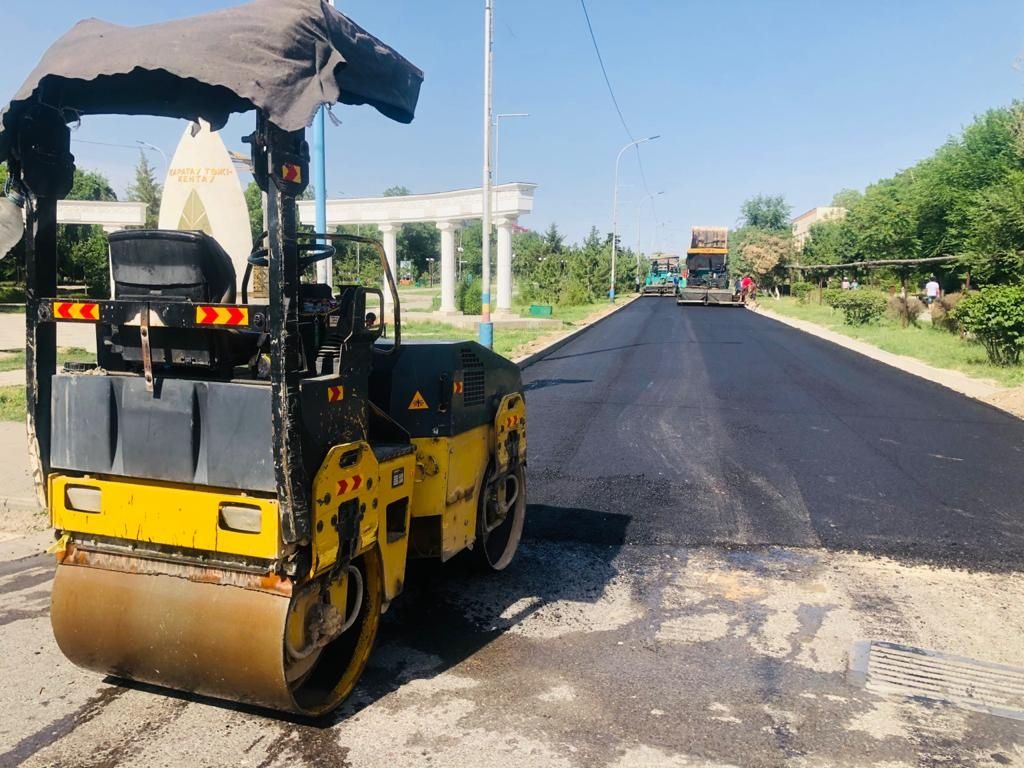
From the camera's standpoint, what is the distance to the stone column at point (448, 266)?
101 ft

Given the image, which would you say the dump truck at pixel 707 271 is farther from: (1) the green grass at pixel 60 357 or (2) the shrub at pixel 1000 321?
(1) the green grass at pixel 60 357

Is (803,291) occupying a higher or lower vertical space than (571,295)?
higher

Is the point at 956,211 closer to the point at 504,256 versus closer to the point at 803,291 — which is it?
the point at 803,291

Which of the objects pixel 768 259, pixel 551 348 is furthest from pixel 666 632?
pixel 768 259

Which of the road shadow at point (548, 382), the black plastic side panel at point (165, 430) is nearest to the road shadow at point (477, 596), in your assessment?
the black plastic side panel at point (165, 430)

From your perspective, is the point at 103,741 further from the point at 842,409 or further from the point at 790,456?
the point at 842,409

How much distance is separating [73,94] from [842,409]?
1071 cm

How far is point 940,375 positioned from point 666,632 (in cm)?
1367

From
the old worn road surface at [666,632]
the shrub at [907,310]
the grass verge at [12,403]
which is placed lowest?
the old worn road surface at [666,632]

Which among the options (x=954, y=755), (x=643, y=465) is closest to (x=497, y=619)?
(x=954, y=755)

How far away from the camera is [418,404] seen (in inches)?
167

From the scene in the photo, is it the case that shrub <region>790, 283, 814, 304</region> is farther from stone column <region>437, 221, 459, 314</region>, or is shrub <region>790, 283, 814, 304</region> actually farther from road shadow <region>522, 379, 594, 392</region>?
road shadow <region>522, 379, 594, 392</region>

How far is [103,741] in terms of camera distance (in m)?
3.34

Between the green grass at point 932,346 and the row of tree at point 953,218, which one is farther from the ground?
the row of tree at point 953,218
